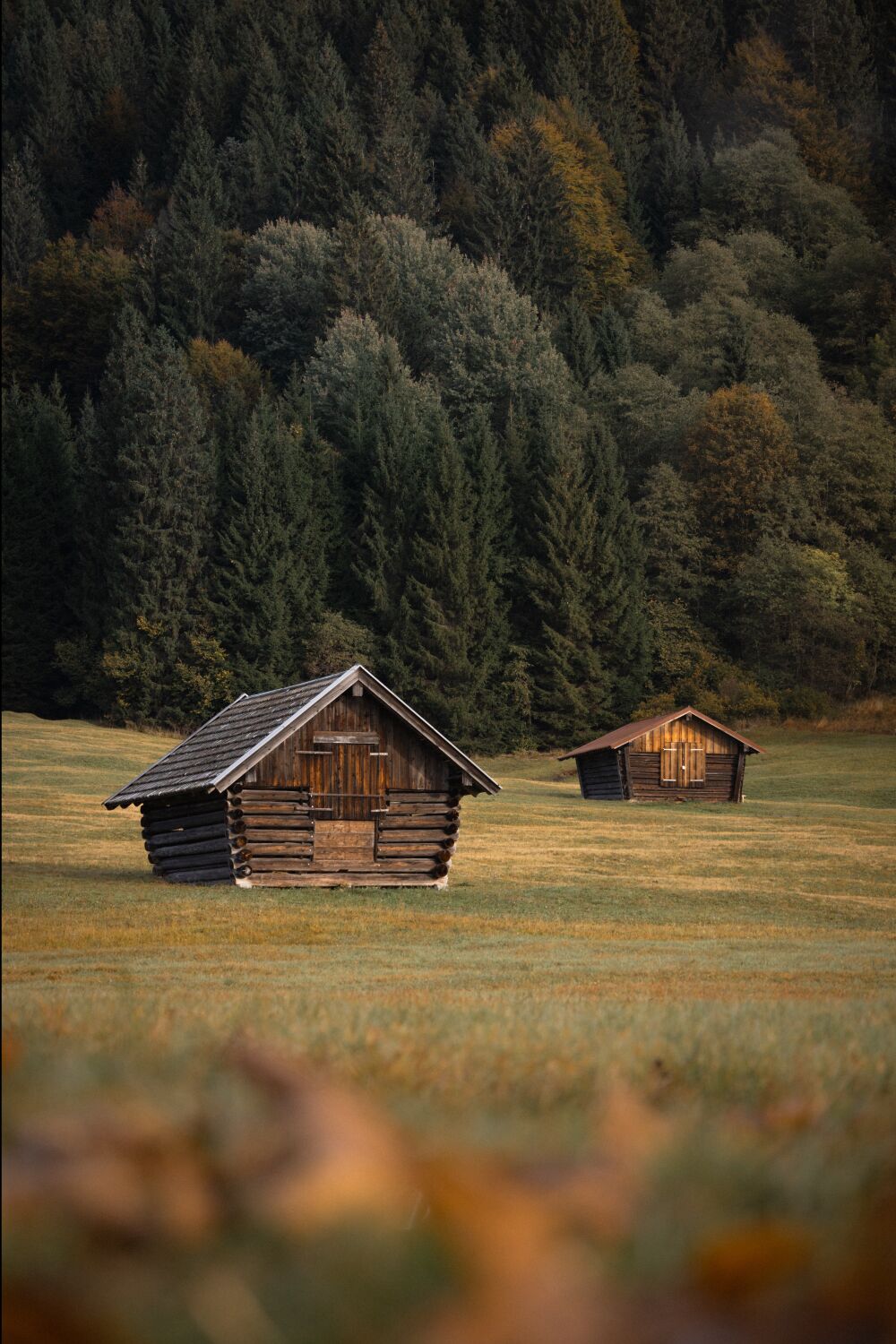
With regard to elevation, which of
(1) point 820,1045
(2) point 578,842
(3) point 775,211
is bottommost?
(2) point 578,842

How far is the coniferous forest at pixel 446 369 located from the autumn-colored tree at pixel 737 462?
0.58 feet

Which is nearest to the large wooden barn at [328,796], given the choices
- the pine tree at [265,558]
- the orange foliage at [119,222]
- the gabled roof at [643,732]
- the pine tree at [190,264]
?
the gabled roof at [643,732]

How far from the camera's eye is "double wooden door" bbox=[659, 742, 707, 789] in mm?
35969

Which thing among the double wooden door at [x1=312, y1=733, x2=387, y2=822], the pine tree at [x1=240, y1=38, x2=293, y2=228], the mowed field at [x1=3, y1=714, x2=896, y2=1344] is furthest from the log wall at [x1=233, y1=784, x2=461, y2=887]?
the pine tree at [x1=240, y1=38, x2=293, y2=228]

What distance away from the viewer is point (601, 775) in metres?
37.9

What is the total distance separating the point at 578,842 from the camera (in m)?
26.9

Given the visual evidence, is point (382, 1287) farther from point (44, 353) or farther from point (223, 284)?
point (223, 284)

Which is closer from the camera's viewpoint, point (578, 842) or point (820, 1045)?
point (820, 1045)

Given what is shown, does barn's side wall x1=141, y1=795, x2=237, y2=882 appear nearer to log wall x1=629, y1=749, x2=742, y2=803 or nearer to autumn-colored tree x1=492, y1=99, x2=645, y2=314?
log wall x1=629, y1=749, x2=742, y2=803

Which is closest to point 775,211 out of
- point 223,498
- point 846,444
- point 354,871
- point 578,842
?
point 846,444

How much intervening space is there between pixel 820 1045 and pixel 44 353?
49.8 meters

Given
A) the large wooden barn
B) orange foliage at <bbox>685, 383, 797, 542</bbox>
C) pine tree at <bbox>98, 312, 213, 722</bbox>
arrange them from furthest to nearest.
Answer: orange foliage at <bbox>685, 383, 797, 542</bbox> → pine tree at <bbox>98, 312, 213, 722</bbox> → the large wooden barn

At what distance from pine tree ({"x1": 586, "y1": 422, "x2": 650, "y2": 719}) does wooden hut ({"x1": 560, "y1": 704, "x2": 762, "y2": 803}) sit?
218 inches

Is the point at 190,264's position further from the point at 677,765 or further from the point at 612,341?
the point at 677,765
